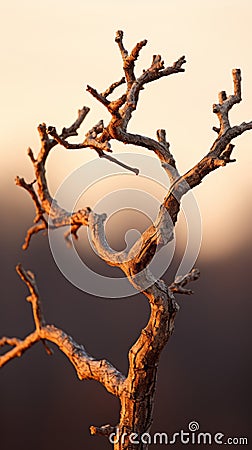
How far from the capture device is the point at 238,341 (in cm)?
432

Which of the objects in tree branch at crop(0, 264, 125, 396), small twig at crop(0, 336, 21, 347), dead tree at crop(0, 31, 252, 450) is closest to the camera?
dead tree at crop(0, 31, 252, 450)

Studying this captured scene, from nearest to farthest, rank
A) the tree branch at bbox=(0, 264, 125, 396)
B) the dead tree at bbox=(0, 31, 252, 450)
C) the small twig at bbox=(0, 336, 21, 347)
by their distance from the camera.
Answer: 1. the dead tree at bbox=(0, 31, 252, 450)
2. the tree branch at bbox=(0, 264, 125, 396)
3. the small twig at bbox=(0, 336, 21, 347)

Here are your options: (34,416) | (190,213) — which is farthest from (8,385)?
(190,213)

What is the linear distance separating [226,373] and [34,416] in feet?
3.94

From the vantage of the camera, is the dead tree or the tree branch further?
the tree branch

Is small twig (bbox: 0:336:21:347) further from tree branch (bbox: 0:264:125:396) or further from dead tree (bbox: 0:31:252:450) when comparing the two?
dead tree (bbox: 0:31:252:450)

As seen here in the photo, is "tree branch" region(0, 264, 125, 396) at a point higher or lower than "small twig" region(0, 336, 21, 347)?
lower

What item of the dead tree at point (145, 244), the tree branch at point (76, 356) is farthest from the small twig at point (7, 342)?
the dead tree at point (145, 244)

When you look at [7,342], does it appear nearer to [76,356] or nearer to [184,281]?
[76,356]

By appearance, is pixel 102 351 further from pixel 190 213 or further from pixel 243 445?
pixel 190 213

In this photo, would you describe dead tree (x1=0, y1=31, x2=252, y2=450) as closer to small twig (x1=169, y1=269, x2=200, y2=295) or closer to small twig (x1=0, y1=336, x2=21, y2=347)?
small twig (x1=169, y1=269, x2=200, y2=295)

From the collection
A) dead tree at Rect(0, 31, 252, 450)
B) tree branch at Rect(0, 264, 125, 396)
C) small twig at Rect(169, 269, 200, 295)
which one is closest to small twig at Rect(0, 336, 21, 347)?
tree branch at Rect(0, 264, 125, 396)

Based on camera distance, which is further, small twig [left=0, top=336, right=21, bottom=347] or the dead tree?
small twig [left=0, top=336, right=21, bottom=347]

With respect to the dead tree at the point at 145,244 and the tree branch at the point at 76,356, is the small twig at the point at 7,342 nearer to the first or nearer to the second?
the tree branch at the point at 76,356
